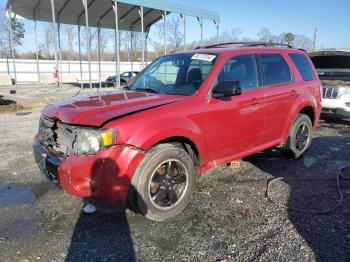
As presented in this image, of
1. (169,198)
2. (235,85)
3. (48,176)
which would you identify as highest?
(235,85)

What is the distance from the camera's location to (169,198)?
3.73 meters

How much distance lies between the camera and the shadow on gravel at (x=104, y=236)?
3027 millimetres

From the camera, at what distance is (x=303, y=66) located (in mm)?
5770

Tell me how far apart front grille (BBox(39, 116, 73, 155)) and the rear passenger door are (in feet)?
9.18

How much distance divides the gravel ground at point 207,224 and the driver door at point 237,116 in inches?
22.8

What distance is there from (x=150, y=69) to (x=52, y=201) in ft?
7.88

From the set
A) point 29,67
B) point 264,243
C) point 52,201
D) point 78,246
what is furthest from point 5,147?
point 29,67

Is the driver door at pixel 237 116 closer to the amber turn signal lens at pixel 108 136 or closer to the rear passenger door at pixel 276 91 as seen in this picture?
the rear passenger door at pixel 276 91

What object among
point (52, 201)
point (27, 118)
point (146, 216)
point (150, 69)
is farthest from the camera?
point (27, 118)

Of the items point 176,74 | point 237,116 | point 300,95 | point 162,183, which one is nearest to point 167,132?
point 162,183

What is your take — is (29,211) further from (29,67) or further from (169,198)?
(29,67)

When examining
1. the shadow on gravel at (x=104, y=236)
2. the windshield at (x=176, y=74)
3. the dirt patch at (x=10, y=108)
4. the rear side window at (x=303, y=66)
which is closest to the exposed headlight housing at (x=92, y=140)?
the shadow on gravel at (x=104, y=236)

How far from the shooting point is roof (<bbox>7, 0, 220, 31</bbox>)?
56.5 ft

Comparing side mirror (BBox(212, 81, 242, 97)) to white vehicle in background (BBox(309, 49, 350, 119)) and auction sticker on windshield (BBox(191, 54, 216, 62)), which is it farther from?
white vehicle in background (BBox(309, 49, 350, 119))
